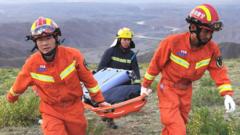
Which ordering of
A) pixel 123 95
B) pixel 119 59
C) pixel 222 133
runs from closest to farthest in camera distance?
pixel 222 133 < pixel 123 95 < pixel 119 59

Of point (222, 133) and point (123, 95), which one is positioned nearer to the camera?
point (222, 133)

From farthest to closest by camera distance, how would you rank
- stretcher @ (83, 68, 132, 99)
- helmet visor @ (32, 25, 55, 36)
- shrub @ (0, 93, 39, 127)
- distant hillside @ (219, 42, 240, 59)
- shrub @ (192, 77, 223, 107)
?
distant hillside @ (219, 42, 240, 59) → shrub @ (192, 77, 223, 107) → shrub @ (0, 93, 39, 127) → stretcher @ (83, 68, 132, 99) → helmet visor @ (32, 25, 55, 36)

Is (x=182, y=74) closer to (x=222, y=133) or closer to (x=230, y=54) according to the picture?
(x=222, y=133)

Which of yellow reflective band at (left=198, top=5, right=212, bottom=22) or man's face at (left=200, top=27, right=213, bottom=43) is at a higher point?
yellow reflective band at (left=198, top=5, right=212, bottom=22)

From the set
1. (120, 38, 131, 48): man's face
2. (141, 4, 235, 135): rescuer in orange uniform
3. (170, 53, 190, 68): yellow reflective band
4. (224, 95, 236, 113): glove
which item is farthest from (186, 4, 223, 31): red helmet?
(120, 38, 131, 48): man's face

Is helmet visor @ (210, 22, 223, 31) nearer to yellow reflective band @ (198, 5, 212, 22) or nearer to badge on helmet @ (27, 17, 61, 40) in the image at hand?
yellow reflective band @ (198, 5, 212, 22)

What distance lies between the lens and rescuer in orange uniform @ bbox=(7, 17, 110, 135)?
579 centimetres

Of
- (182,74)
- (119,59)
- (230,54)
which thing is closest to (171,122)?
(182,74)

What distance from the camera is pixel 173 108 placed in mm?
6246

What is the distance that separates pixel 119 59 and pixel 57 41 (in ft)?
10.2

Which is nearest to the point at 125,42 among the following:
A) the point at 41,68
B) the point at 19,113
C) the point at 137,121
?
the point at 137,121

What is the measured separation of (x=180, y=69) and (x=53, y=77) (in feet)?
4.95

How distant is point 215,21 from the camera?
5.97 meters

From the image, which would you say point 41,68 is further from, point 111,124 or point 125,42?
point 125,42
